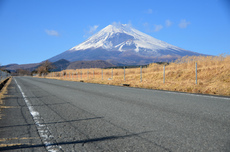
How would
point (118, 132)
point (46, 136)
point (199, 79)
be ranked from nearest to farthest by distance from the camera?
point (46, 136) → point (118, 132) → point (199, 79)

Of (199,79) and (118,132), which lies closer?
(118,132)

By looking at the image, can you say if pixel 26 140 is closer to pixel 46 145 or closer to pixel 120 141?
pixel 46 145

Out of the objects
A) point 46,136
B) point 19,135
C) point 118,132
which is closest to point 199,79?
point 118,132

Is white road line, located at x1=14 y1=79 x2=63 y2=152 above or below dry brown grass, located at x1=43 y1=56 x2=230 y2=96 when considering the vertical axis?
below

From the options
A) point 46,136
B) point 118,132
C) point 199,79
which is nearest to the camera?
point 46,136

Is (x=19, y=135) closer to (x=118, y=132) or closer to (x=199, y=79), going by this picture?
Answer: (x=118, y=132)

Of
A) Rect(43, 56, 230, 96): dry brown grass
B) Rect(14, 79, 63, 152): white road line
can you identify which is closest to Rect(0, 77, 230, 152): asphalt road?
Rect(14, 79, 63, 152): white road line

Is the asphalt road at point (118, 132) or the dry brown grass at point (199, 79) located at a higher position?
the dry brown grass at point (199, 79)

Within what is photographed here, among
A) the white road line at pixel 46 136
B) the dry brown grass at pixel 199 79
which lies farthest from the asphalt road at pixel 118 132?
the dry brown grass at pixel 199 79

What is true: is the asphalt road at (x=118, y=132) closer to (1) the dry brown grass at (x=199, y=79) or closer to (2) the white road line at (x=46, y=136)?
(2) the white road line at (x=46, y=136)

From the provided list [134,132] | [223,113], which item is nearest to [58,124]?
[134,132]

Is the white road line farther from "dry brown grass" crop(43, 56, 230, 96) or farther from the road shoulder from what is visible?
"dry brown grass" crop(43, 56, 230, 96)

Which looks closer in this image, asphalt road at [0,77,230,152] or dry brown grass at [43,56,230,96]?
asphalt road at [0,77,230,152]

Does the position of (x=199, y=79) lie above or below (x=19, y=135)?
above
